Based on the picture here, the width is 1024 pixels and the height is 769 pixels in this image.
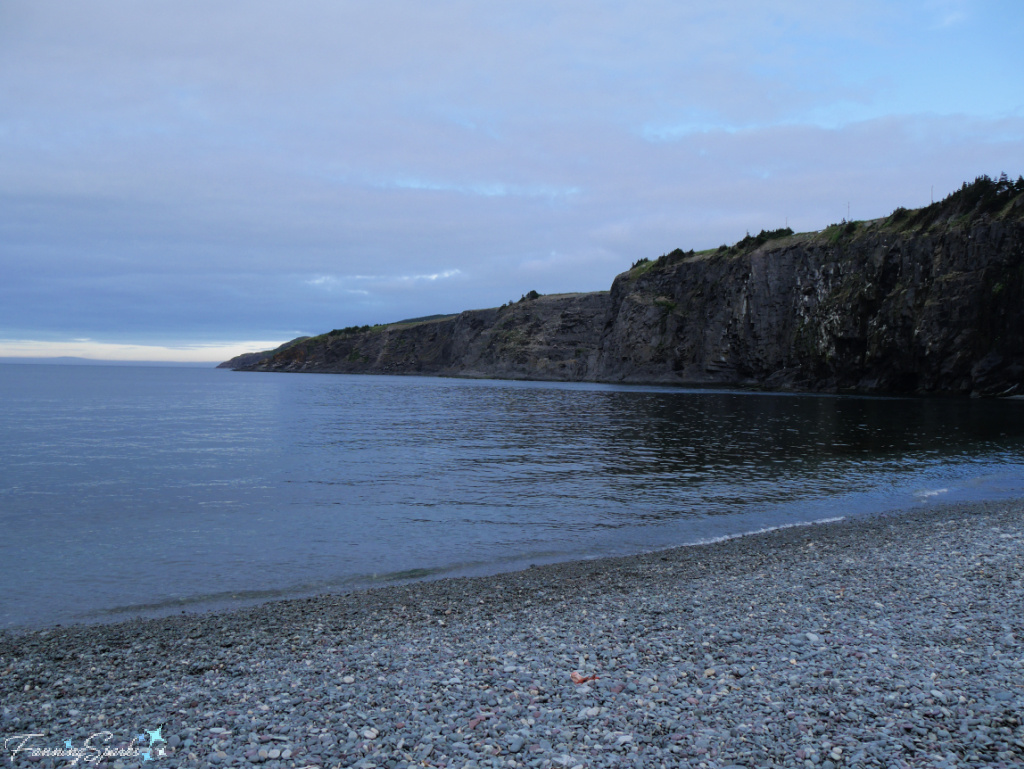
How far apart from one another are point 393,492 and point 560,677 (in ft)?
52.7

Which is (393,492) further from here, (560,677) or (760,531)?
(560,677)

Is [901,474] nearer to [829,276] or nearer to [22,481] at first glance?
[22,481]

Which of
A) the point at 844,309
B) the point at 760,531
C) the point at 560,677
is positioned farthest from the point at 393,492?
the point at 844,309

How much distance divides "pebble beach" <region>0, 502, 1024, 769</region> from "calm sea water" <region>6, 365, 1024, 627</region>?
2561 mm

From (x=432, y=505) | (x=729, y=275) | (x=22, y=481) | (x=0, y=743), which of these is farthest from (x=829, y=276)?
(x=0, y=743)

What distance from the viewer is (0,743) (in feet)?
21.9

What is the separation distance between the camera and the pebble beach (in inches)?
245

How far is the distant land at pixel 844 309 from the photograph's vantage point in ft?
237

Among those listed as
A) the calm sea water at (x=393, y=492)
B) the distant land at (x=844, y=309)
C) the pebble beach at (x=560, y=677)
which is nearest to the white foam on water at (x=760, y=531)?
the calm sea water at (x=393, y=492)

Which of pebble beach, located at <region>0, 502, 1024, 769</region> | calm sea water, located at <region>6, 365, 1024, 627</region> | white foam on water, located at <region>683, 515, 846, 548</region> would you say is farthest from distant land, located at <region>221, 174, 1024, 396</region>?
pebble beach, located at <region>0, 502, 1024, 769</region>

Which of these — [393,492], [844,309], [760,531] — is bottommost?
[760,531]

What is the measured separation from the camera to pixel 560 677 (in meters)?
7.95

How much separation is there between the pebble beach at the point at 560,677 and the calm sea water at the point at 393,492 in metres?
2.56

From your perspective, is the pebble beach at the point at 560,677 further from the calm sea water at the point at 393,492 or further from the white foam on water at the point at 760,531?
the white foam on water at the point at 760,531
